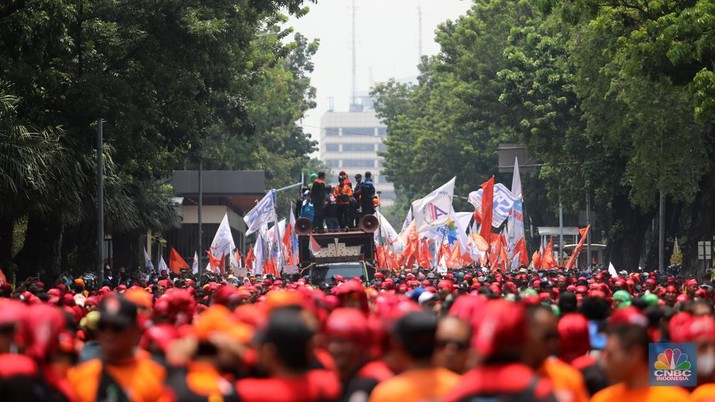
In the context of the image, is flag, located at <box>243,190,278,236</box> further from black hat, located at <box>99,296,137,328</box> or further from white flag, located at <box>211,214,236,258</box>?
black hat, located at <box>99,296,137,328</box>

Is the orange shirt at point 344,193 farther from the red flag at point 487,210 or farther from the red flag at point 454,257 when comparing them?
the red flag at point 454,257

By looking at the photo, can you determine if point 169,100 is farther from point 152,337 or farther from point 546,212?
point 546,212

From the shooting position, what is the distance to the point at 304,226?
118ft

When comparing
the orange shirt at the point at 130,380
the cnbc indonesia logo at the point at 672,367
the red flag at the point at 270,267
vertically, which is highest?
the orange shirt at the point at 130,380

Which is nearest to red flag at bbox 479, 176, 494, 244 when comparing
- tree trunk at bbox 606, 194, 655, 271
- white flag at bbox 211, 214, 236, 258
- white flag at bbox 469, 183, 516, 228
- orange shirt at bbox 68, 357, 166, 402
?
white flag at bbox 469, 183, 516, 228

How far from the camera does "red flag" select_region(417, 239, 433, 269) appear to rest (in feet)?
165

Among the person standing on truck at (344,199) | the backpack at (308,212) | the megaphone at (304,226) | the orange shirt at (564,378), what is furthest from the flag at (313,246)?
the orange shirt at (564,378)

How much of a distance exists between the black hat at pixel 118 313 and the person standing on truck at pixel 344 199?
29026mm

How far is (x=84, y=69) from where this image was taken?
35625mm

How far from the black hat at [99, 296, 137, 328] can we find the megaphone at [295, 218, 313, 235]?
28.3 meters

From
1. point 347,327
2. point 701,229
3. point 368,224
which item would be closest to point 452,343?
point 347,327

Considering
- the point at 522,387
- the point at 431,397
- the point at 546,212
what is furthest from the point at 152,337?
the point at 546,212

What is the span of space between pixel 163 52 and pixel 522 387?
30917 mm

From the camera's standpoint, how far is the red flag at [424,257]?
50250 millimetres
